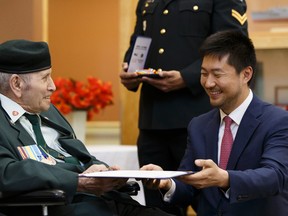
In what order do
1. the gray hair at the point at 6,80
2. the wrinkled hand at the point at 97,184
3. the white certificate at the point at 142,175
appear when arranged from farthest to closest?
1. the gray hair at the point at 6,80
2. the wrinkled hand at the point at 97,184
3. the white certificate at the point at 142,175

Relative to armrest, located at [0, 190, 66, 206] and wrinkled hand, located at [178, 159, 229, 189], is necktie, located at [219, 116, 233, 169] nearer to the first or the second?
wrinkled hand, located at [178, 159, 229, 189]

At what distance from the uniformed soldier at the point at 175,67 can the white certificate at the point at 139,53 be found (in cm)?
5

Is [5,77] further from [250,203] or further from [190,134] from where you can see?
[250,203]

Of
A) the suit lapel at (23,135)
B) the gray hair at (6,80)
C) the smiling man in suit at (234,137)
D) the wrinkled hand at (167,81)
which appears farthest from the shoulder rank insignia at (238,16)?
the suit lapel at (23,135)

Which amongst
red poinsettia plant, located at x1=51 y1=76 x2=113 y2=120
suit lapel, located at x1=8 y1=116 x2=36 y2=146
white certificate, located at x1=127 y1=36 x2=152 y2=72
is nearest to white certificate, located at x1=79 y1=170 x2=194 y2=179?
suit lapel, located at x1=8 y1=116 x2=36 y2=146

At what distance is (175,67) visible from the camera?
3.68 metres

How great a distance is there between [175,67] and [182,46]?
110mm

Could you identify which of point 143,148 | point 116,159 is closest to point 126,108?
point 116,159

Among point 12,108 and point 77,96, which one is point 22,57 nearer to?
point 12,108

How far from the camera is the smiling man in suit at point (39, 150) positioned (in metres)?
2.67

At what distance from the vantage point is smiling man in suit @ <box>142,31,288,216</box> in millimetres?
2799

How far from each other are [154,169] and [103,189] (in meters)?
0.23

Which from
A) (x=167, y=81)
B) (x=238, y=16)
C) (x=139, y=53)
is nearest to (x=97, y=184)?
(x=167, y=81)

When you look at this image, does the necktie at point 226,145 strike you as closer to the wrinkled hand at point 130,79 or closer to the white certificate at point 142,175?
the white certificate at point 142,175
